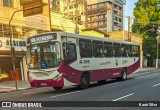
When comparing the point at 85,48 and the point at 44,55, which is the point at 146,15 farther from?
the point at 44,55

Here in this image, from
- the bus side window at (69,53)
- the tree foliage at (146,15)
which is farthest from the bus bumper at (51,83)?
the tree foliage at (146,15)

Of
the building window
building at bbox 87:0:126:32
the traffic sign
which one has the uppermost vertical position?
building at bbox 87:0:126:32

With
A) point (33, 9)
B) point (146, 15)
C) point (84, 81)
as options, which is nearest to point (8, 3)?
point (33, 9)

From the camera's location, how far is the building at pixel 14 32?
27469 mm

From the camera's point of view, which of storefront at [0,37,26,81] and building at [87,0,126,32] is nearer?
storefront at [0,37,26,81]

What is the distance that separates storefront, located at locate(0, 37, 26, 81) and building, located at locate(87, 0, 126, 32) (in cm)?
8846

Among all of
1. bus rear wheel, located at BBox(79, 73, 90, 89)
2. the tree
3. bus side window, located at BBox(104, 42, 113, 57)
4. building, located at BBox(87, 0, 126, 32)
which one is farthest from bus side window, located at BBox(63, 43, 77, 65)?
building, located at BBox(87, 0, 126, 32)

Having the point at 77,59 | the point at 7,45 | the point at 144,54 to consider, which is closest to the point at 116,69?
the point at 77,59

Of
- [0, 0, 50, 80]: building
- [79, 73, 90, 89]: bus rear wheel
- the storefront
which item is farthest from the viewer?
[0, 0, 50, 80]: building

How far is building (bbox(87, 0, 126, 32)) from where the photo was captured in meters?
119

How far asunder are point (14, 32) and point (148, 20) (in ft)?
137

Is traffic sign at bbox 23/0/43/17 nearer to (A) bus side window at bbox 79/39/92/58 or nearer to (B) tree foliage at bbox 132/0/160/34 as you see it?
(A) bus side window at bbox 79/39/92/58

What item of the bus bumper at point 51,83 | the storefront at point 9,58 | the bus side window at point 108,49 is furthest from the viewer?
the storefront at point 9,58

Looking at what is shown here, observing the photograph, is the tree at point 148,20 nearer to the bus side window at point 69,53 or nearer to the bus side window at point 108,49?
the bus side window at point 108,49
